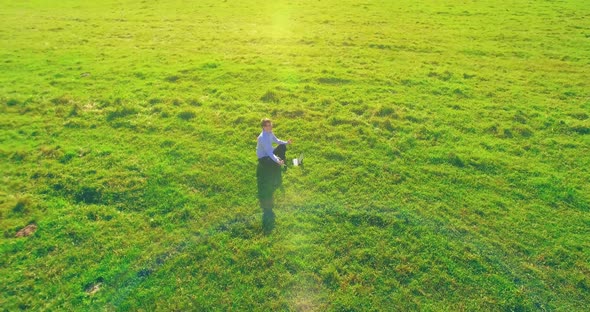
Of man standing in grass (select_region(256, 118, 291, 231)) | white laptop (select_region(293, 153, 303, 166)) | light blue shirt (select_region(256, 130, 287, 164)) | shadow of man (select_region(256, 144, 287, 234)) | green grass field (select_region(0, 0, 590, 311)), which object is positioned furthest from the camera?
white laptop (select_region(293, 153, 303, 166))

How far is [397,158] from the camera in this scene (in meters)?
15.0

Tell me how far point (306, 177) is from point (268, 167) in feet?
4.98

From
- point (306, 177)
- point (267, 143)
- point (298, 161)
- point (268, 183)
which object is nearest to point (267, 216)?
point (268, 183)

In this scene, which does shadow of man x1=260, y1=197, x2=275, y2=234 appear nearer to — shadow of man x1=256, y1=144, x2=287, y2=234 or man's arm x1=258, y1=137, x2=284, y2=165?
shadow of man x1=256, y1=144, x2=287, y2=234

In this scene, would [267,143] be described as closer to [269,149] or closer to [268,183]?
[269,149]

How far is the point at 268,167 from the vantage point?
1423cm

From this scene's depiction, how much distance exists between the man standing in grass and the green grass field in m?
0.33

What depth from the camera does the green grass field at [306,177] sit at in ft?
33.2

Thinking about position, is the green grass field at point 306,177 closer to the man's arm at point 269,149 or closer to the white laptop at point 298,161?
the white laptop at point 298,161

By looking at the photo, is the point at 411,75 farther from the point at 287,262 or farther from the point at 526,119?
the point at 287,262

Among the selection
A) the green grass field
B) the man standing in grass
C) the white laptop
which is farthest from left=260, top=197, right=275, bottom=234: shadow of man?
the white laptop

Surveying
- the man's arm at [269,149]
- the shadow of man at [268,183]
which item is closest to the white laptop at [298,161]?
the shadow of man at [268,183]

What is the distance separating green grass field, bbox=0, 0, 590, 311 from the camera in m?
10.1

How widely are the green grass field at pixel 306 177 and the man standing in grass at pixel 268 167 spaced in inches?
13.1
